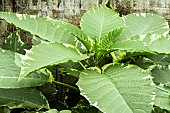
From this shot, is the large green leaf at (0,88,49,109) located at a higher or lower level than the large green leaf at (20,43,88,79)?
lower

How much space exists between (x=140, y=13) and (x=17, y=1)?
1.76 ft

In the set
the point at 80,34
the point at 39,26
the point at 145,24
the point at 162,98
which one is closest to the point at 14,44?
the point at 39,26

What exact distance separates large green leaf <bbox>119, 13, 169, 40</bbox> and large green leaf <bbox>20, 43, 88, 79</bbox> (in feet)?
1.03

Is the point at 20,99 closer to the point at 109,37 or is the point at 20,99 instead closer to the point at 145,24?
the point at 109,37

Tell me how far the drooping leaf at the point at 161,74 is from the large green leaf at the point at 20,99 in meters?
0.42

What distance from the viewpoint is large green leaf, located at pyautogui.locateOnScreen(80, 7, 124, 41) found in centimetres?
143

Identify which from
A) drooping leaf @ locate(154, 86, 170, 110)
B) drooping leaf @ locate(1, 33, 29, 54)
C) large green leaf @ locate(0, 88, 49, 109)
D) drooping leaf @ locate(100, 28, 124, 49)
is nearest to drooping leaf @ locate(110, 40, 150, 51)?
drooping leaf @ locate(100, 28, 124, 49)

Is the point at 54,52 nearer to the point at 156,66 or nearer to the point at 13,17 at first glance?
the point at 13,17

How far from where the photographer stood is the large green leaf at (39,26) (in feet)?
4.50

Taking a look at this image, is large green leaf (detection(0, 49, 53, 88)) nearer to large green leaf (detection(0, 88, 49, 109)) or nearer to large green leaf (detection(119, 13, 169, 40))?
large green leaf (detection(0, 88, 49, 109))

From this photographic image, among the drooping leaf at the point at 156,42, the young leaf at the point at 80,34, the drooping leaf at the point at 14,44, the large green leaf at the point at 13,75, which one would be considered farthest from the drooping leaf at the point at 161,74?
the drooping leaf at the point at 14,44

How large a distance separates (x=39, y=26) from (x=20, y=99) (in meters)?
0.27

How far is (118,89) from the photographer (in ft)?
3.84

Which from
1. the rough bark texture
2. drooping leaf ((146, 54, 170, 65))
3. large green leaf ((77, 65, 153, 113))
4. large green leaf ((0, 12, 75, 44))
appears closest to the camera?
large green leaf ((77, 65, 153, 113))
